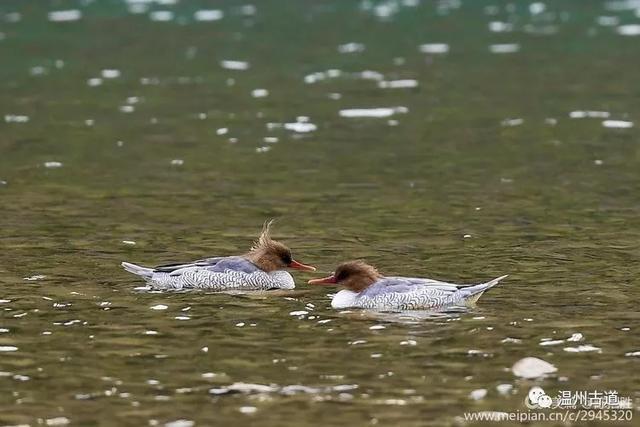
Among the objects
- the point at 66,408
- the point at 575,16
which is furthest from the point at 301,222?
the point at 575,16

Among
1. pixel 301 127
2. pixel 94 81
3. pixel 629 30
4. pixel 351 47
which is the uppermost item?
pixel 301 127

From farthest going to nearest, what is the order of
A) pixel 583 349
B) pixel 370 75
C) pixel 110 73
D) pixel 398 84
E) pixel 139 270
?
1. pixel 110 73
2. pixel 370 75
3. pixel 398 84
4. pixel 139 270
5. pixel 583 349

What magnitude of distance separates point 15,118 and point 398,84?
35.8ft

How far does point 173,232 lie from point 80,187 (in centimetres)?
457

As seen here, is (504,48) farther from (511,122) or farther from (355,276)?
(355,276)

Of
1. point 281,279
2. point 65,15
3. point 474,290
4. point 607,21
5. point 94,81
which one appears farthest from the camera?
point 65,15

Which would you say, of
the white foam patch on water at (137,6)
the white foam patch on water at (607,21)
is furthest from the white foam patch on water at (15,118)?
the white foam patch on water at (607,21)

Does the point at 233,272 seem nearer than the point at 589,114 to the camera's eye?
Yes

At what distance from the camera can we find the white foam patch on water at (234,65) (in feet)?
146

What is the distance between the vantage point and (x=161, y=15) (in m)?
59.2

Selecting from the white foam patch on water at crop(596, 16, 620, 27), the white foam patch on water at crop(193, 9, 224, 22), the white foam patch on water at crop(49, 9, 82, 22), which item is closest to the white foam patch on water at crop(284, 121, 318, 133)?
the white foam patch on water at crop(596, 16, 620, 27)

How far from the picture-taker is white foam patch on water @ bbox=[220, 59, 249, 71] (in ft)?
146

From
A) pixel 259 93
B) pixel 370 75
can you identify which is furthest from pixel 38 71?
pixel 370 75

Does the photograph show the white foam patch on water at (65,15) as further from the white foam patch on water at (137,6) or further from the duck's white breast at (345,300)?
the duck's white breast at (345,300)
